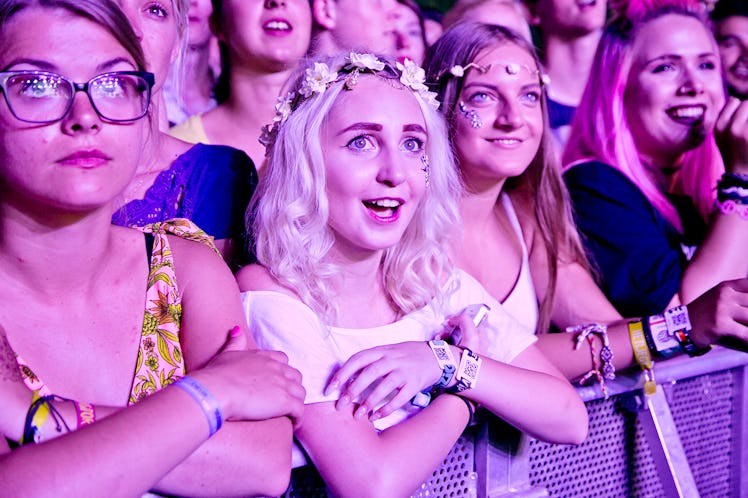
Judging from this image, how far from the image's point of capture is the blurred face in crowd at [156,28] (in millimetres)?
2041

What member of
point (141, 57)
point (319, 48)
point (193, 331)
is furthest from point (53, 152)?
point (319, 48)

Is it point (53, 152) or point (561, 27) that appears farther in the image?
point (561, 27)

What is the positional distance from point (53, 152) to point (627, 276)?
1757mm

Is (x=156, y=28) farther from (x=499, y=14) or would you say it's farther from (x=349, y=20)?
(x=499, y=14)

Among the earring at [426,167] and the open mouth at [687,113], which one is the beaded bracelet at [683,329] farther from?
the open mouth at [687,113]

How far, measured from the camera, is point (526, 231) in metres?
2.53

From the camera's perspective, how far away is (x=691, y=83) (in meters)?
2.82

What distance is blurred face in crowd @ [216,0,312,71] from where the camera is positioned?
267 centimetres

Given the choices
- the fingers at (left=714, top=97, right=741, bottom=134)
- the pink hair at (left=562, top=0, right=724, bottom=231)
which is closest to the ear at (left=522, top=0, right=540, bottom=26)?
the pink hair at (left=562, top=0, right=724, bottom=231)

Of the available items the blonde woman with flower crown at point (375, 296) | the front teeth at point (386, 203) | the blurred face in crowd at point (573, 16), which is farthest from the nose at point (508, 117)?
the blurred face in crowd at point (573, 16)

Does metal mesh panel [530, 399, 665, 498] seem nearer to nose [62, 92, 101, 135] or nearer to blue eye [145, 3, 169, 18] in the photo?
nose [62, 92, 101, 135]

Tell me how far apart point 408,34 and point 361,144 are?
1560mm

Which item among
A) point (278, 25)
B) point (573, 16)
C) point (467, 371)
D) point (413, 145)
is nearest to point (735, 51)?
point (573, 16)

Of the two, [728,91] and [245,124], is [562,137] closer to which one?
[728,91]
